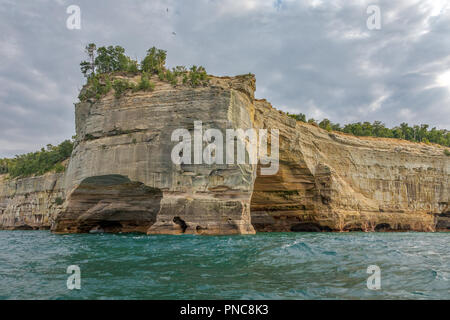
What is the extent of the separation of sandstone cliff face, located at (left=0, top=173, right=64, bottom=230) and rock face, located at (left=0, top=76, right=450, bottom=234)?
26cm

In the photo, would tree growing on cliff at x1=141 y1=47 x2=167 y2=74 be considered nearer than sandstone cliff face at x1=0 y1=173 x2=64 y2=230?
Yes

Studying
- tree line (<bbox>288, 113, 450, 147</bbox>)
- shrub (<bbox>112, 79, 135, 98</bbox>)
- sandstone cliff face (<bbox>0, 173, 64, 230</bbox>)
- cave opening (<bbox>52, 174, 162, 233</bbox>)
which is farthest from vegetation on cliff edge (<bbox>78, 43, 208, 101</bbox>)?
tree line (<bbox>288, 113, 450, 147</bbox>)

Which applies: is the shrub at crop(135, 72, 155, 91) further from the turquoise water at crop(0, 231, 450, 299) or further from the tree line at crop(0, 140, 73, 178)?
the tree line at crop(0, 140, 73, 178)

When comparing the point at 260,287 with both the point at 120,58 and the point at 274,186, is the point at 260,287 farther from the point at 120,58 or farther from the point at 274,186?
the point at 120,58

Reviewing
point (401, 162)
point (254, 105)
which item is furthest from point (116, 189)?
point (401, 162)

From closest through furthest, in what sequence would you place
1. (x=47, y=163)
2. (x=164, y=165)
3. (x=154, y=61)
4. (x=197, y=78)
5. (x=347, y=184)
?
(x=164, y=165) → (x=197, y=78) → (x=154, y=61) → (x=347, y=184) → (x=47, y=163)

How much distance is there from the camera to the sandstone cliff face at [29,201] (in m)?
37.4

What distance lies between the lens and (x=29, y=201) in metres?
40.0

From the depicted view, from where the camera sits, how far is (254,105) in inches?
1143

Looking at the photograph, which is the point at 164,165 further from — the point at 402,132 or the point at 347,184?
the point at 402,132

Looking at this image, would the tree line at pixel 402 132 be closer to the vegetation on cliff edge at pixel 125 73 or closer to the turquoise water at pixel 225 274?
the vegetation on cliff edge at pixel 125 73

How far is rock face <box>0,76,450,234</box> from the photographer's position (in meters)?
22.4

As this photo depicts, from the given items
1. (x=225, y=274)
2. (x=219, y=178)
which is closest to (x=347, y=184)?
(x=219, y=178)

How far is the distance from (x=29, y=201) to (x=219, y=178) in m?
27.9
